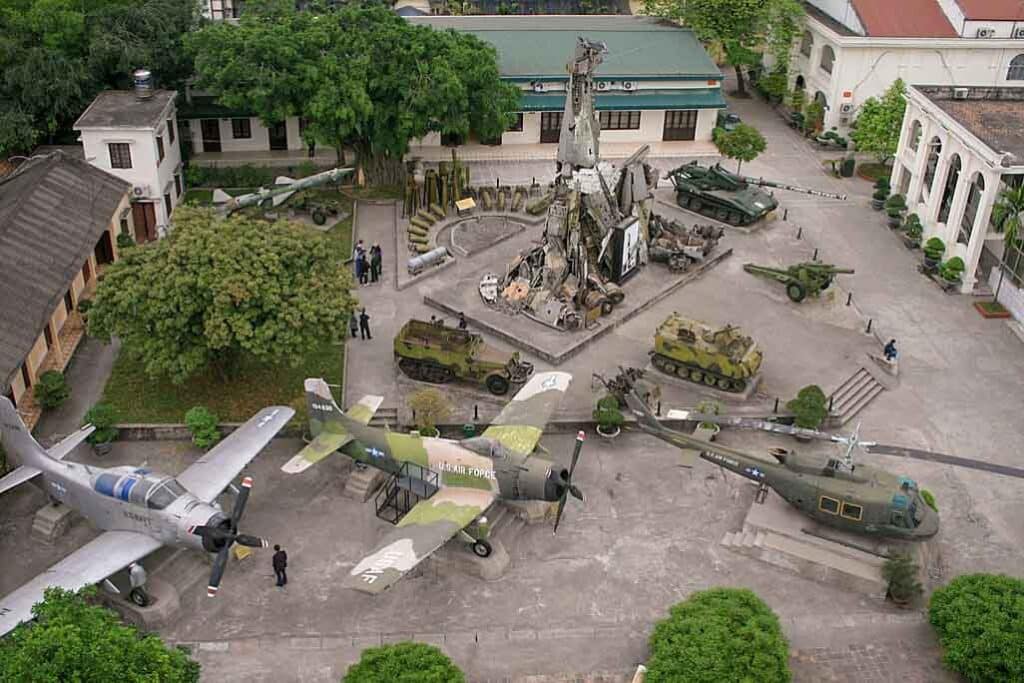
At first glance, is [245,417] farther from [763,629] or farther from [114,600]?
[763,629]

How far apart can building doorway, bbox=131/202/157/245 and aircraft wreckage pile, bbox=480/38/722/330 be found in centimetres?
1859

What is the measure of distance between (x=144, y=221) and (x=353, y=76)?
43.8 feet

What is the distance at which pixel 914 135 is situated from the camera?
5938 centimetres

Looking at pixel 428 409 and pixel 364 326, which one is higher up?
pixel 428 409

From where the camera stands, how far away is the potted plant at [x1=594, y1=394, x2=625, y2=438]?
40.3m

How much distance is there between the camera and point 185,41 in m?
57.8

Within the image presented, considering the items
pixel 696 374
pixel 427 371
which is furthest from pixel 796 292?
pixel 427 371

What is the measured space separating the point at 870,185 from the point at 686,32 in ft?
53.7

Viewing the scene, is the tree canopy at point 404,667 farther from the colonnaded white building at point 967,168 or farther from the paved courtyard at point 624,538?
the colonnaded white building at point 967,168

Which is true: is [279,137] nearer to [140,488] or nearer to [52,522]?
[52,522]

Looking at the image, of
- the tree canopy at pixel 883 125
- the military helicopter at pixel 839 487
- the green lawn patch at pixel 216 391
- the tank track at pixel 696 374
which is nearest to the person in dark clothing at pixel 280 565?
the green lawn patch at pixel 216 391

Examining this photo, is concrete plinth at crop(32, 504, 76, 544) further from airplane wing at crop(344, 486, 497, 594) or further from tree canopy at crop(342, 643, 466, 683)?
tree canopy at crop(342, 643, 466, 683)

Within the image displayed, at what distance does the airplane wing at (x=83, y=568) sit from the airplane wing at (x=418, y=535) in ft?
22.5

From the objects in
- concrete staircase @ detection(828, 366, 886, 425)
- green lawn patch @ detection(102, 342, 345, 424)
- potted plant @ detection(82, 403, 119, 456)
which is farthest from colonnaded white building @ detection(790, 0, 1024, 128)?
potted plant @ detection(82, 403, 119, 456)
